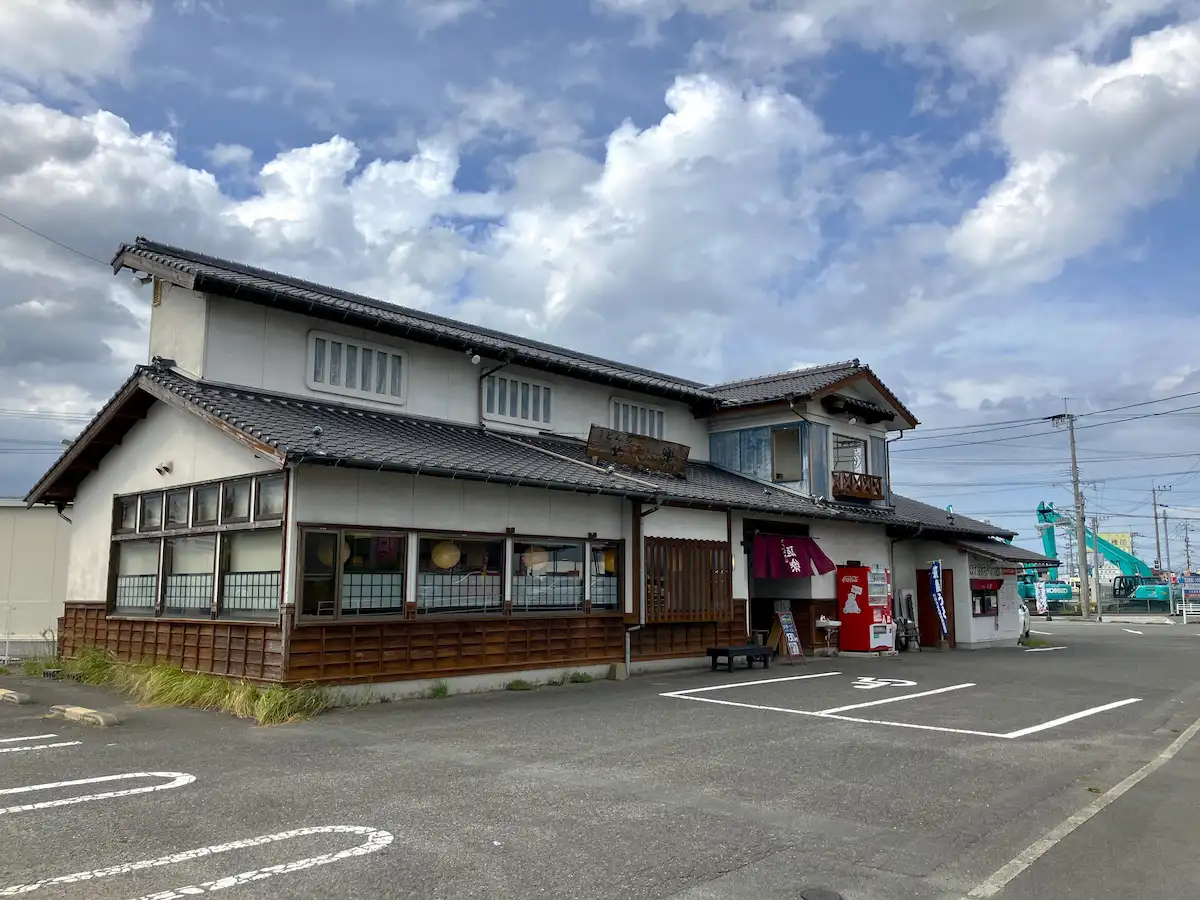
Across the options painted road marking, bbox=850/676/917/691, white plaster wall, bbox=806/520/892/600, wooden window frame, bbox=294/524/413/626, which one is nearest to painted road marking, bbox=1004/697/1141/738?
painted road marking, bbox=850/676/917/691

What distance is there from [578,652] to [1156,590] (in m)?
52.0

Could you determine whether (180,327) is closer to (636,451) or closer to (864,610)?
(636,451)

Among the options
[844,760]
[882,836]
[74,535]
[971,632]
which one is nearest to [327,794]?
[882,836]

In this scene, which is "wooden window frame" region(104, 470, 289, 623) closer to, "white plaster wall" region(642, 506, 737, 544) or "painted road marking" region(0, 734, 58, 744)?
"painted road marking" region(0, 734, 58, 744)

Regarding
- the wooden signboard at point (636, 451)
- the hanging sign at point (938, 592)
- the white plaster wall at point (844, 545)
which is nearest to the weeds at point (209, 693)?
the wooden signboard at point (636, 451)

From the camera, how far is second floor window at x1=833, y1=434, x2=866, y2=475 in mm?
20656

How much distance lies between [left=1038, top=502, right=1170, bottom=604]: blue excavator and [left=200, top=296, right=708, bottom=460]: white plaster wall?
3692cm

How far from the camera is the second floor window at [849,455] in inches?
813

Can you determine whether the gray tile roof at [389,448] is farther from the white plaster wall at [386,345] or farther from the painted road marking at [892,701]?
the painted road marking at [892,701]

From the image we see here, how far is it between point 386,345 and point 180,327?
10.1 feet

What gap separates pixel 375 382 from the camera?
47.1 feet

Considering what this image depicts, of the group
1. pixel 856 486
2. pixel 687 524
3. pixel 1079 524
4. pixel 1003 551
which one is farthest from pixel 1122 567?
pixel 687 524

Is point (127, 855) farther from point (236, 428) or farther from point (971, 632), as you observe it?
point (971, 632)

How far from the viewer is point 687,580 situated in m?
15.4
